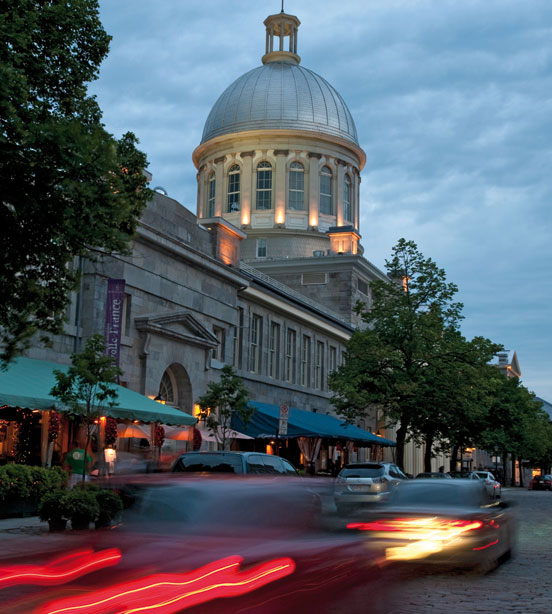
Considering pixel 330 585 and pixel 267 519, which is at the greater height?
pixel 267 519

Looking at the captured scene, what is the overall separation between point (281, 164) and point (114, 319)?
4932cm

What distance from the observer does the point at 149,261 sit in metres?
29.3

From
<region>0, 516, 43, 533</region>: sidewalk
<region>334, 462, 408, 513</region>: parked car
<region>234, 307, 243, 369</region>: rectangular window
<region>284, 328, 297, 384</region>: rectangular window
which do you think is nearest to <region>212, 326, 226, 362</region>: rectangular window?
<region>234, 307, 243, 369</region>: rectangular window

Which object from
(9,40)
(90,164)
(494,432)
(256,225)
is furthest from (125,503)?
(256,225)

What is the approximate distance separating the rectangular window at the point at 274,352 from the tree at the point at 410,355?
11.2ft

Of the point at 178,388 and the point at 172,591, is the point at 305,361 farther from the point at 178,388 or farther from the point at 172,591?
the point at 172,591

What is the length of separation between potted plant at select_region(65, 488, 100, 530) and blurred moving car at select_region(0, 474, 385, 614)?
19.8 feet

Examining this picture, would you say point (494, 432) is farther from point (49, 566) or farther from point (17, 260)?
point (49, 566)

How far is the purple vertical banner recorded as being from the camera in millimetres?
25641

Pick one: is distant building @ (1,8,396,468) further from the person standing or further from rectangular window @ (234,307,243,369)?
the person standing

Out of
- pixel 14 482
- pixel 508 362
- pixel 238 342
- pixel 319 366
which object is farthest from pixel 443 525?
pixel 508 362

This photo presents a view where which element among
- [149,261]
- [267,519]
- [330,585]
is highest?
[149,261]

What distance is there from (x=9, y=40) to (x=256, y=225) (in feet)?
195

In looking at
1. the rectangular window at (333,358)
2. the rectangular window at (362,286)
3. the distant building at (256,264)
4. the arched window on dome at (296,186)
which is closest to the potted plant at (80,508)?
the distant building at (256,264)
